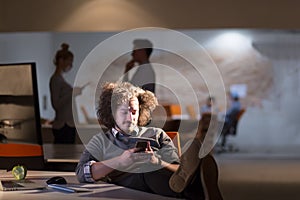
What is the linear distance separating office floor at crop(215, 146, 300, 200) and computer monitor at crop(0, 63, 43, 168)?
399 centimetres

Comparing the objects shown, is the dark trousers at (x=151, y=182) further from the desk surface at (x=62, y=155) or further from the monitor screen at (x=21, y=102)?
the desk surface at (x=62, y=155)

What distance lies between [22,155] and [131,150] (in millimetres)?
1005

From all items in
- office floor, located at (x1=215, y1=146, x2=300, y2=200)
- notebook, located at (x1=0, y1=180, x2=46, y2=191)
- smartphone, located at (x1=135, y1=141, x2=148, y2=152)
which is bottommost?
office floor, located at (x1=215, y1=146, x2=300, y2=200)

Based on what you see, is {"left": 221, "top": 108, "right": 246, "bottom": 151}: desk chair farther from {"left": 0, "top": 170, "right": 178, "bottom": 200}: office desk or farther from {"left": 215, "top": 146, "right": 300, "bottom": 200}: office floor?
{"left": 0, "top": 170, "right": 178, "bottom": 200}: office desk

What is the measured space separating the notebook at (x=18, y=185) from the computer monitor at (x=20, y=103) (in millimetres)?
439

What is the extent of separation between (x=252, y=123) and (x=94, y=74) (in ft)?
12.5

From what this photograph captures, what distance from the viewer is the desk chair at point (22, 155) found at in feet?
11.6

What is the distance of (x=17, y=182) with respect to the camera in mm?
2984

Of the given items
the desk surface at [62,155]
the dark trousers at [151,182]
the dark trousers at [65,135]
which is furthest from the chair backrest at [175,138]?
the dark trousers at [65,135]

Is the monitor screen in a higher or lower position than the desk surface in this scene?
higher

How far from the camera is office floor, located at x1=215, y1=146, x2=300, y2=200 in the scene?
7.57m

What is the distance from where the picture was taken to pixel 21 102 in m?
3.39

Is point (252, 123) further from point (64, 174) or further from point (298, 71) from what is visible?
point (64, 174)

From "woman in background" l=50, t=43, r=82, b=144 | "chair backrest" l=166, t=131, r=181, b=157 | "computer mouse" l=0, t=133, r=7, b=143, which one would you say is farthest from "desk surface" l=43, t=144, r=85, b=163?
"woman in background" l=50, t=43, r=82, b=144
